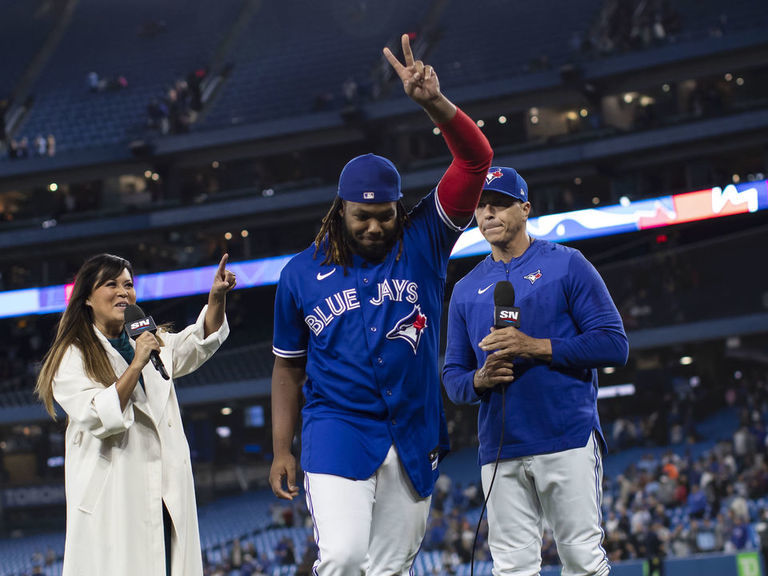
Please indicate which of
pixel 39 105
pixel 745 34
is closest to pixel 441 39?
pixel 745 34

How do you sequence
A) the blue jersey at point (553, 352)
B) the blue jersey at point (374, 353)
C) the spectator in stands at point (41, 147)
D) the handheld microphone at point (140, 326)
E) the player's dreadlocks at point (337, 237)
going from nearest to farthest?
the blue jersey at point (374, 353) < the player's dreadlocks at point (337, 237) < the blue jersey at point (553, 352) < the handheld microphone at point (140, 326) < the spectator in stands at point (41, 147)

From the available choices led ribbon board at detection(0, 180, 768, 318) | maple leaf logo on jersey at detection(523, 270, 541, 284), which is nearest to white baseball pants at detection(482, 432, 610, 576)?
maple leaf logo on jersey at detection(523, 270, 541, 284)

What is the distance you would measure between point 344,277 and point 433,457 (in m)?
0.67

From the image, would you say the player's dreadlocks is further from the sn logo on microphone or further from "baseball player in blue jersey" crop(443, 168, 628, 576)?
the sn logo on microphone

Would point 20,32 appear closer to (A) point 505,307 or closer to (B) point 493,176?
(B) point 493,176

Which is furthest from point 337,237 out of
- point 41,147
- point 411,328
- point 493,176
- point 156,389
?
point 41,147

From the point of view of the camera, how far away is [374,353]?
3020 millimetres

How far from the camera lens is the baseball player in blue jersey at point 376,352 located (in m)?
2.93

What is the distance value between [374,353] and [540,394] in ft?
2.79

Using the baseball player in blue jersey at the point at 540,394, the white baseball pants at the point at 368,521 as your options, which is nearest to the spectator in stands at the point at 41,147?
the baseball player in blue jersey at the point at 540,394

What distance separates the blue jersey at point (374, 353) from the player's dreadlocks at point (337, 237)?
0.08ft

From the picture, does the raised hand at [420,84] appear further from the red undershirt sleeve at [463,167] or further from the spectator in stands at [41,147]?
the spectator in stands at [41,147]

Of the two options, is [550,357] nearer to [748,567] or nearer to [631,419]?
[748,567]

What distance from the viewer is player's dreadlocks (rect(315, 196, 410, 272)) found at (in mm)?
3174
